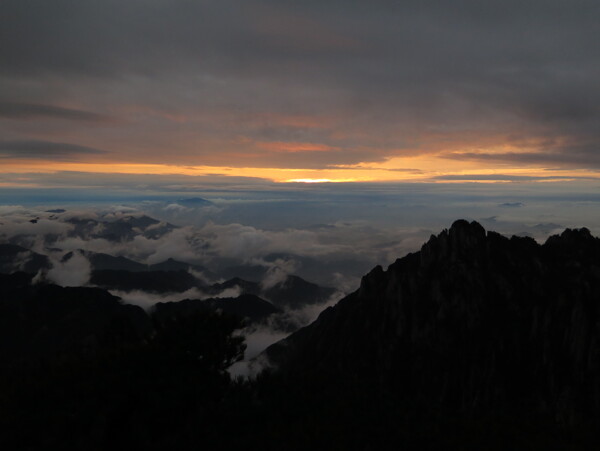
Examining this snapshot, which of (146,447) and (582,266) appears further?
(582,266)

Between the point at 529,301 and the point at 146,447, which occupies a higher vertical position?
the point at 146,447

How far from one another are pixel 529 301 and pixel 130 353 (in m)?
108

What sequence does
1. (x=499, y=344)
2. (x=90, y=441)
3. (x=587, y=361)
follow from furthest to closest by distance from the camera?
1. (x=499, y=344)
2. (x=587, y=361)
3. (x=90, y=441)

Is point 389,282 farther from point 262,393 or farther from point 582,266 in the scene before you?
point 262,393

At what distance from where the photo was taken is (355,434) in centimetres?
2081

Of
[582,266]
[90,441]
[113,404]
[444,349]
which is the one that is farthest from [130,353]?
[582,266]

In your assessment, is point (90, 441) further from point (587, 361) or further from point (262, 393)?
point (587, 361)

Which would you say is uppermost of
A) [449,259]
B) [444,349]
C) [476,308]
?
[449,259]

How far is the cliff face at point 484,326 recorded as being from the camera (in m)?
91.7

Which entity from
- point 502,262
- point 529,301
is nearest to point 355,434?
point 529,301

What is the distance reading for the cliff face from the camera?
301 ft

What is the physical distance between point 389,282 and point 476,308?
29.8 m

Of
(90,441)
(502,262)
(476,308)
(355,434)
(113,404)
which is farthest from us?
(502,262)

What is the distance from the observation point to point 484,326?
103m
